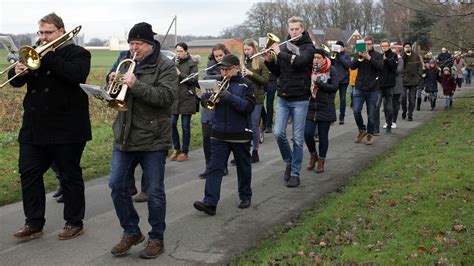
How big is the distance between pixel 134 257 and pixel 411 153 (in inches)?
244

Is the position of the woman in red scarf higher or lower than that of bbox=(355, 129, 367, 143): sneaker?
higher

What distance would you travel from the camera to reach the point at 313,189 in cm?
778

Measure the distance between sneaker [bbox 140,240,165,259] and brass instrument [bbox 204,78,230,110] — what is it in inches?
71.1

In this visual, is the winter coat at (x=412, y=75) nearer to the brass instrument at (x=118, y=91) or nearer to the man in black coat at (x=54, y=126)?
the man in black coat at (x=54, y=126)

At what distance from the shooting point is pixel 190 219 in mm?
6457

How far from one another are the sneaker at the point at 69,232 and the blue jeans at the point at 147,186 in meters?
0.76

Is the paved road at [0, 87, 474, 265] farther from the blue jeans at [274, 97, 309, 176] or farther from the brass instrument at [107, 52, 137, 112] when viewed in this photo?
the brass instrument at [107, 52, 137, 112]

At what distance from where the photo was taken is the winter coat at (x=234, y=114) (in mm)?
6574

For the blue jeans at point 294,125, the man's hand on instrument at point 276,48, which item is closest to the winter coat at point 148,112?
the man's hand on instrument at point 276,48

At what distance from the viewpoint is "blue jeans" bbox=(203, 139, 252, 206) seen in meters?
6.53

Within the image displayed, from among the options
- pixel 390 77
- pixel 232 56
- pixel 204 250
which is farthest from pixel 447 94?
pixel 204 250

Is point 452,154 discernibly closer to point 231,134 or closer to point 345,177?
point 345,177

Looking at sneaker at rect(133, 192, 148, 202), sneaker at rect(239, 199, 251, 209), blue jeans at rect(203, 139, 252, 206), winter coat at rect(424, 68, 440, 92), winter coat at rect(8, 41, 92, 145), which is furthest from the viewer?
winter coat at rect(424, 68, 440, 92)

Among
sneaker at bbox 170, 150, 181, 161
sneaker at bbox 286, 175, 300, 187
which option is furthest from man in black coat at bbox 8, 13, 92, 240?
sneaker at bbox 170, 150, 181, 161
